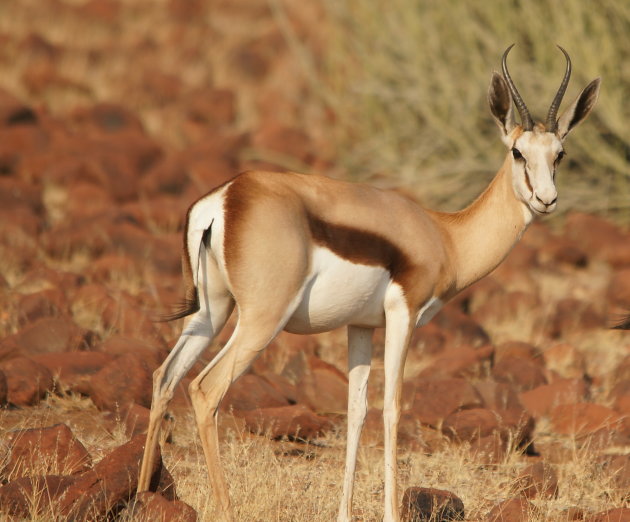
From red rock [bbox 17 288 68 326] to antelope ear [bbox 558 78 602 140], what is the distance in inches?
151

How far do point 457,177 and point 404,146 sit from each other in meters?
1.45

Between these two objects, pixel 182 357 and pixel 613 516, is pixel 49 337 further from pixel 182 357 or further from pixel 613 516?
pixel 613 516

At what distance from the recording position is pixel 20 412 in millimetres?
5957

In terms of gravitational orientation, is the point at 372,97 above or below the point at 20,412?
above

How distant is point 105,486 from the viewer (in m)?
4.28

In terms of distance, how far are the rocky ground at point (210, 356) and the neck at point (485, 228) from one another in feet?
3.49

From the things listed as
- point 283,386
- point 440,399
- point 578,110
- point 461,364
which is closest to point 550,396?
point 461,364

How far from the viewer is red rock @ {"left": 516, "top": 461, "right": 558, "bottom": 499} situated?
5372 millimetres

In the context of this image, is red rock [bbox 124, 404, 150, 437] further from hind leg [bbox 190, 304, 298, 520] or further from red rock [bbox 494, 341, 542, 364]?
red rock [bbox 494, 341, 542, 364]

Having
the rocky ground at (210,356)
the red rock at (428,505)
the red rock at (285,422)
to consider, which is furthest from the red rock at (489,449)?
the red rock at (428,505)

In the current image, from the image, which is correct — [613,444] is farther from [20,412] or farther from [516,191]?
[20,412]

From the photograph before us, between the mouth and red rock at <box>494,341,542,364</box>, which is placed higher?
the mouth

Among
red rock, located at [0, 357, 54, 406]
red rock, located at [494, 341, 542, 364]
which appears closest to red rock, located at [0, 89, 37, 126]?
red rock, located at [494, 341, 542, 364]

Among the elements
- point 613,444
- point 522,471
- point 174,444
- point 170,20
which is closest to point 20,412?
point 174,444
